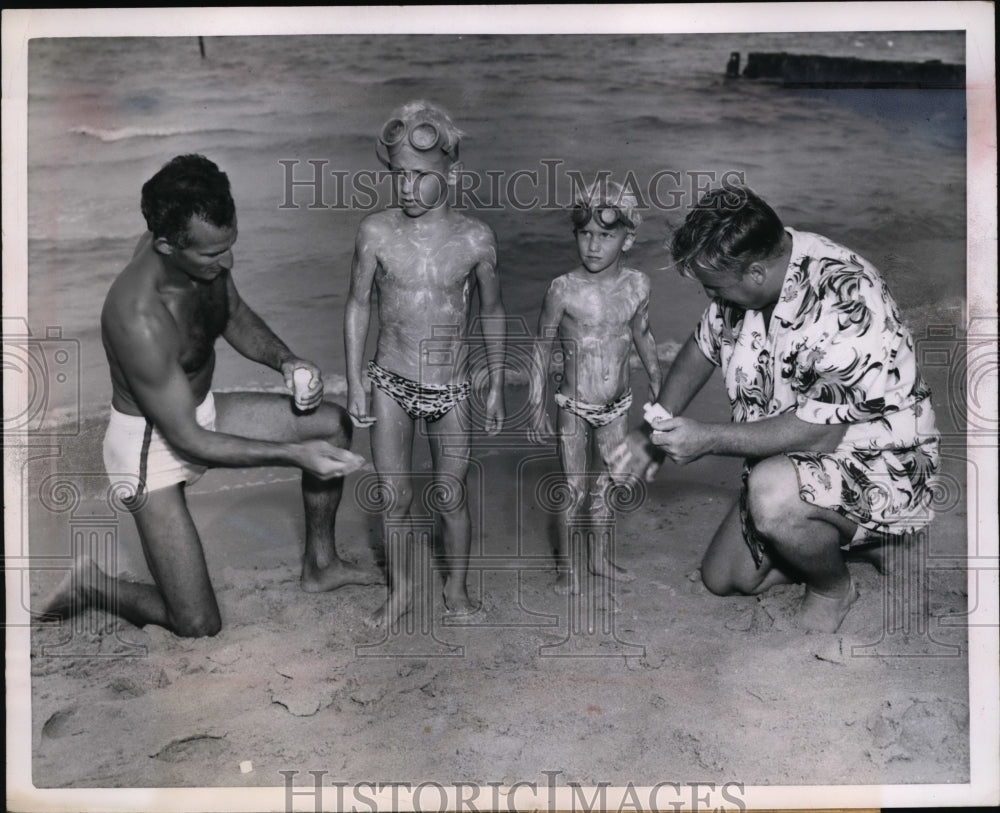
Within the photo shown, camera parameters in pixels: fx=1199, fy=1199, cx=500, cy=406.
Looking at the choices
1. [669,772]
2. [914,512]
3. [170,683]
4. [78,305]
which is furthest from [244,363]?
[914,512]

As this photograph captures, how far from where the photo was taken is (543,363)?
13.1 feet

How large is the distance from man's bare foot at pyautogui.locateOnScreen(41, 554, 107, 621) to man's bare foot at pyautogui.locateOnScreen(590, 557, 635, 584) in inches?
64.5

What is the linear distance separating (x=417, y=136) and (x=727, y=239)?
105cm

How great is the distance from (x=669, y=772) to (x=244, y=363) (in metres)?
1.96

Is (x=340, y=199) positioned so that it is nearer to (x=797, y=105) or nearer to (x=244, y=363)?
(x=244, y=363)

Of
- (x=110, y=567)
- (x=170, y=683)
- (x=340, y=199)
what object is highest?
(x=340, y=199)

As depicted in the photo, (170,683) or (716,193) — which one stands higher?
(716,193)

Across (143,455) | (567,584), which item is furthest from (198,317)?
(567,584)

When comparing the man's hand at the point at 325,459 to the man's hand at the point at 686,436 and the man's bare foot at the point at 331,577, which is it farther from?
the man's hand at the point at 686,436

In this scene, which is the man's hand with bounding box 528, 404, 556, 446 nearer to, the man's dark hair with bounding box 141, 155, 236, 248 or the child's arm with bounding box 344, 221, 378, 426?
the child's arm with bounding box 344, 221, 378, 426

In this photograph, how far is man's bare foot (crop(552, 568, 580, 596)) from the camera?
4.03 meters

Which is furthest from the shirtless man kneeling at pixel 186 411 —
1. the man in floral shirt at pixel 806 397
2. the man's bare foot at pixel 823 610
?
the man's bare foot at pixel 823 610

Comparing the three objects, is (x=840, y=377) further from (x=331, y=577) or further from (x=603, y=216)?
(x=331, y=577)

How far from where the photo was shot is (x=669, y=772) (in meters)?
3.91
